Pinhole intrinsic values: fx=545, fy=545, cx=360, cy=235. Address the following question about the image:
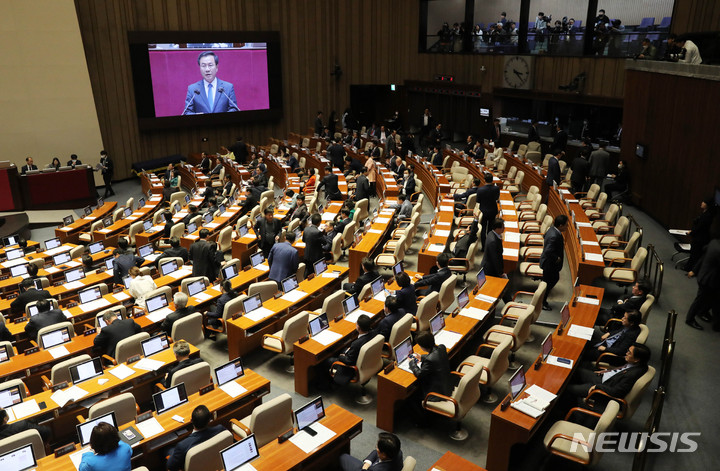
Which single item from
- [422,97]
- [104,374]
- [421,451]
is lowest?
[421,451]

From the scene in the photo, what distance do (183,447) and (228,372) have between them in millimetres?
1253

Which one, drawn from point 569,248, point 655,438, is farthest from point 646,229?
point 655,438

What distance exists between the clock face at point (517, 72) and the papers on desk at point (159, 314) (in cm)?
1601

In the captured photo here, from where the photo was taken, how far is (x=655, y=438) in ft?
18.3

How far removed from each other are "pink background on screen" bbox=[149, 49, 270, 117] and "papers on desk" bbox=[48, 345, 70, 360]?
1556 cm

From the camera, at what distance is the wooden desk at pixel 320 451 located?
485 cm

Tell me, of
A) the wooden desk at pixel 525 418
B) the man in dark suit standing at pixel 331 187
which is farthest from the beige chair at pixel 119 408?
the man in dark suit standing at pixel 331 187

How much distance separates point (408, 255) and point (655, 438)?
6.68 meters

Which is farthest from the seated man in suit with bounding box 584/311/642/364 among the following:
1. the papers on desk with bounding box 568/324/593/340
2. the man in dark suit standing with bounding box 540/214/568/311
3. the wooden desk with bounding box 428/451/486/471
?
the wooden desk with bounding box 428/451/486/471

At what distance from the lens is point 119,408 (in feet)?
17.8

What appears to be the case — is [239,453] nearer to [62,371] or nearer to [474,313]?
[62,371]

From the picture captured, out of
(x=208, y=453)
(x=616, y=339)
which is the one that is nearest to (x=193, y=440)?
(x=208, y=453)

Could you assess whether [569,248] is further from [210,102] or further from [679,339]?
[210,102]

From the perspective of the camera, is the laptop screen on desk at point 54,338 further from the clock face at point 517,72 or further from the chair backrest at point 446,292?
the clock face at point 517,72
